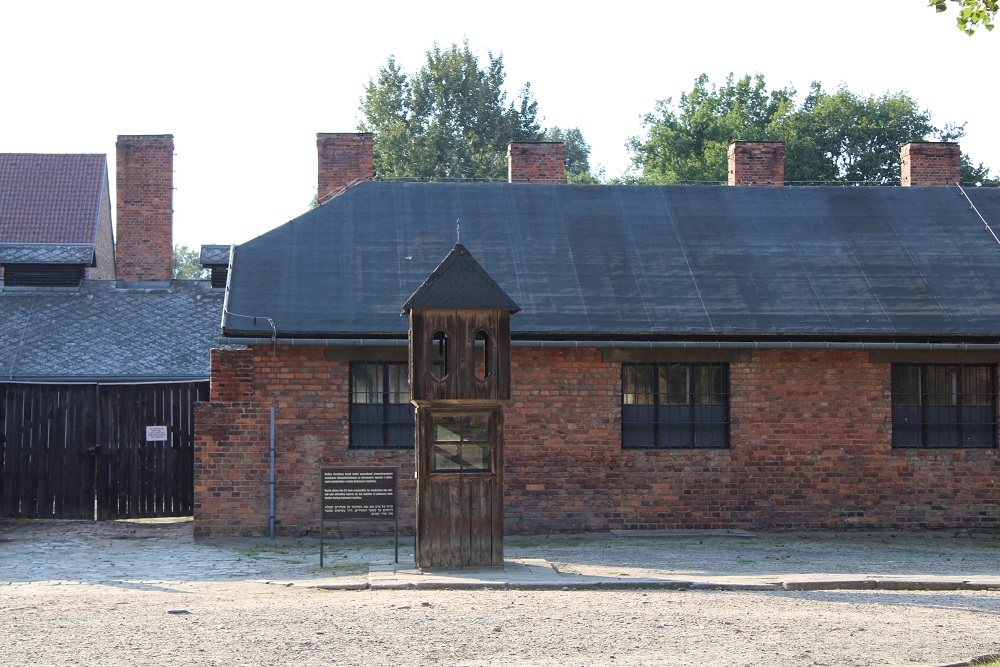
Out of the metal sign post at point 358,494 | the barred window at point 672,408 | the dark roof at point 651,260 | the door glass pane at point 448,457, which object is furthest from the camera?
the barred window at point 672,408

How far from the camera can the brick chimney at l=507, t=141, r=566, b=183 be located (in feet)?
71.2

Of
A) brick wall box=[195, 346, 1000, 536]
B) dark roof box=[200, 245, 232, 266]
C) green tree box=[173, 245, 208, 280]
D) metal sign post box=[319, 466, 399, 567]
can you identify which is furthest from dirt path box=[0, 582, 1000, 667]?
green tree box=[173, 245, 208, 280]

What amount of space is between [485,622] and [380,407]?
21.9 ft

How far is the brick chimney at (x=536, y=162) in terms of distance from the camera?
21.7 m

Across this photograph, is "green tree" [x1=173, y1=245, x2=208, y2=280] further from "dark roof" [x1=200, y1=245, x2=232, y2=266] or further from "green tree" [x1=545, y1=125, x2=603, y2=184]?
"dark roof" [x1=200, y1=245, x2=232, y2=266]

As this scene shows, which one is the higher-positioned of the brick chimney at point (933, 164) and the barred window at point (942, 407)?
the brick chimney at point (933, 164)

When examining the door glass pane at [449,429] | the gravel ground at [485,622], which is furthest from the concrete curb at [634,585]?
the door glass pane at [449,429]

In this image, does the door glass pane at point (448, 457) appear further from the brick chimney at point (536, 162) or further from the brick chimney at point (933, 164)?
the brick chimney at point (933, 164)


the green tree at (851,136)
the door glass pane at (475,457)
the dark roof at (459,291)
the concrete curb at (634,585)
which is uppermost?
the green tree at (851,136)

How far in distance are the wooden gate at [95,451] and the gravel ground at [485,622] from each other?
15.0 ft

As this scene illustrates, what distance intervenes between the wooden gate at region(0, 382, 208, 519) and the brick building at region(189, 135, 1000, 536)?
2839mm

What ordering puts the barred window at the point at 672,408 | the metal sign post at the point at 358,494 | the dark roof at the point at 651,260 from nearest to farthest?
the metal sign post at the point at 358,494, the dark roof at the point at 651,260, the barred window at the point at 672,408

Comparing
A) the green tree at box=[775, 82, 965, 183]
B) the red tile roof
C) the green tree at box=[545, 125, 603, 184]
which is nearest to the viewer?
the red tile roof

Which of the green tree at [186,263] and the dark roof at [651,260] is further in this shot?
the green tree at [186,263]
